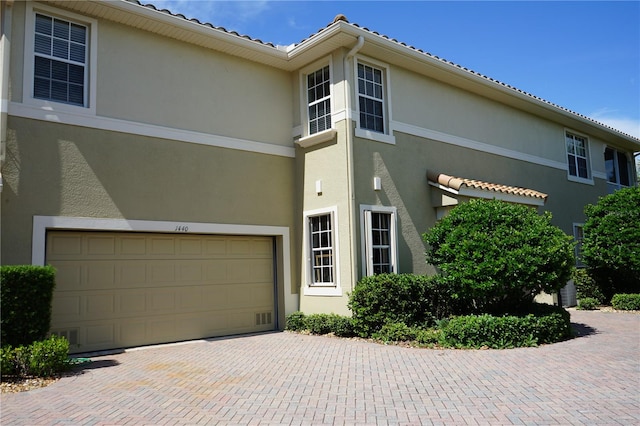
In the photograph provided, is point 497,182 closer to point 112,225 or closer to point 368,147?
point 368,147

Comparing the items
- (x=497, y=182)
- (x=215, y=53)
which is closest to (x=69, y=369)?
(x=215, y=53)

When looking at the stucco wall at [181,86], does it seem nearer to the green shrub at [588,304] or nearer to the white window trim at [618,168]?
the green shrub at [588,304]

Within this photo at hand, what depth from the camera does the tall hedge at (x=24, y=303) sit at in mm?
7387

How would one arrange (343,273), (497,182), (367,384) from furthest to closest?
(497,182)
(343,273)
(367,384)

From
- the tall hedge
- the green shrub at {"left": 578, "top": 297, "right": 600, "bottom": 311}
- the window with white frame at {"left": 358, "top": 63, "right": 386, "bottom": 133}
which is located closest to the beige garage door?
the tall hedge

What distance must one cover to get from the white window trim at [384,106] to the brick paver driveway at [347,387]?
4.88m

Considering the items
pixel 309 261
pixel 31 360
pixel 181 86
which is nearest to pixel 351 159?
pixel 309 261

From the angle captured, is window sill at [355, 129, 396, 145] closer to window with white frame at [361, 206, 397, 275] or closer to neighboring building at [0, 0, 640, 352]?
neighboring building at [0, 0, 640, 352]

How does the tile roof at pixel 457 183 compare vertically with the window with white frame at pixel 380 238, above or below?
above

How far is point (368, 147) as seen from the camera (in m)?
11.6

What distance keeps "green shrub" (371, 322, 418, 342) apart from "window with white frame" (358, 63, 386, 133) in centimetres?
462

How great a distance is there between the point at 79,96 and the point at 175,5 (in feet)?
9.52

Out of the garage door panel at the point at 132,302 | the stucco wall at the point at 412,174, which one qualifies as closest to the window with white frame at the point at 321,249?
the stucco wall at the point at 412,174

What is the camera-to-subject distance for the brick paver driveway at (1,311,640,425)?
540 cm
